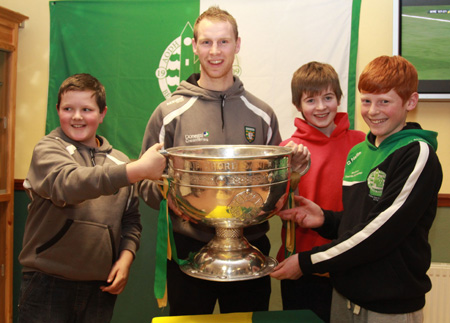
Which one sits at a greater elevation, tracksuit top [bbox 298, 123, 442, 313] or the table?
tracksuit top [bbox 298, 123, 442, 313]

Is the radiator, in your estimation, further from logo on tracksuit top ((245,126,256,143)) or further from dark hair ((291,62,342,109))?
logo on tracksuit top ((245,126,256,143))

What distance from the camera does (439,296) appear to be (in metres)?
1.98

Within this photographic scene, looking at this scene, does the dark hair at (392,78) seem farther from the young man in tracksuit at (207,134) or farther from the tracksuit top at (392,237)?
the young man in tracksuit at (207,134)

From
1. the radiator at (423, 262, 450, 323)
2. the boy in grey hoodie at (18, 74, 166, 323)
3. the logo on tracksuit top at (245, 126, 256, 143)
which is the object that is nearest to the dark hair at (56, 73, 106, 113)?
the boy in grey hoodie at (18, 74, 166, 323)

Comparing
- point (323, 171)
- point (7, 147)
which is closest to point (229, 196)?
point (323, 171)

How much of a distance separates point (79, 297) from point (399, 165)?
1089 mm

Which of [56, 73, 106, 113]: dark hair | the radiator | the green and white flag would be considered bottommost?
the radiator

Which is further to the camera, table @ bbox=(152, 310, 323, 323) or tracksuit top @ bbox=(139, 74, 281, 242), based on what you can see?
tracksuit top @ bbox=(139, 74, 281, 242)

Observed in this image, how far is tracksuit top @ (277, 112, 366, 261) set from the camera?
4.73ft

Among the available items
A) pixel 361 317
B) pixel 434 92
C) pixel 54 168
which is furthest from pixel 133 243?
pixel 434 92

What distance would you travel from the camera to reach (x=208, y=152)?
107 centimetres

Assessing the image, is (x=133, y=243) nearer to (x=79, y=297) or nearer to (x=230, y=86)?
(x=79, y=297)

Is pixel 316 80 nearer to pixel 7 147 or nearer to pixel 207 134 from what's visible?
pixel 207 134

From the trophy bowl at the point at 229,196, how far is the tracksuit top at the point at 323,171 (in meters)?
0.44
